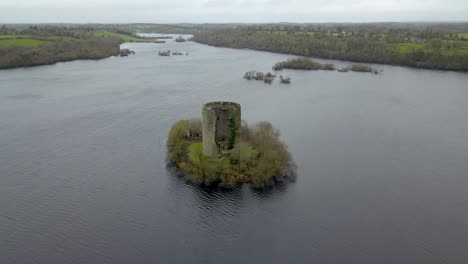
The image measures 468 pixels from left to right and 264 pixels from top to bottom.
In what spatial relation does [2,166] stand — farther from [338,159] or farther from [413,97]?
[413,97]

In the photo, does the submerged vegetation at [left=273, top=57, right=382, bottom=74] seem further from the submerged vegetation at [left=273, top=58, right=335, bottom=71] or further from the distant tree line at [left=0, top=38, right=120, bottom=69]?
the distant tree line at [left=0, top=38, right=120, bottom=69]

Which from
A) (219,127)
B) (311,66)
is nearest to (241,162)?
(219,127)

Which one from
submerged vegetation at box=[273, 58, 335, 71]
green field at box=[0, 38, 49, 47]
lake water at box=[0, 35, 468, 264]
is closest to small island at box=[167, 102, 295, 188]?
lake water at box=[0, 35, 468, 264]

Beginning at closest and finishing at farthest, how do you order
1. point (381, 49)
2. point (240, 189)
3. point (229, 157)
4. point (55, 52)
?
point (240, 189), point (229, 157), point (381, 49), point (55, 52)

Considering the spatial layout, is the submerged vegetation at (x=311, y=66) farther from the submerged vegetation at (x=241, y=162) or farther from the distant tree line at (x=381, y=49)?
the submerged vegetation at (x=241, y=162)

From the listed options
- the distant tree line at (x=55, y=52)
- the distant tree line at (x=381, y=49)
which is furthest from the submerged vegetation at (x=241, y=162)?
the distant tree line at (x=55, y=52)

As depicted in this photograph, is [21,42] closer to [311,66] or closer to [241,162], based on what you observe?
[311,66]

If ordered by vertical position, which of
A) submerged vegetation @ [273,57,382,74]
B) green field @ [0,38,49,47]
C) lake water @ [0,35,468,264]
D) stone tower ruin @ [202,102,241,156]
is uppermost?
green field @ [0,38,49,47]
